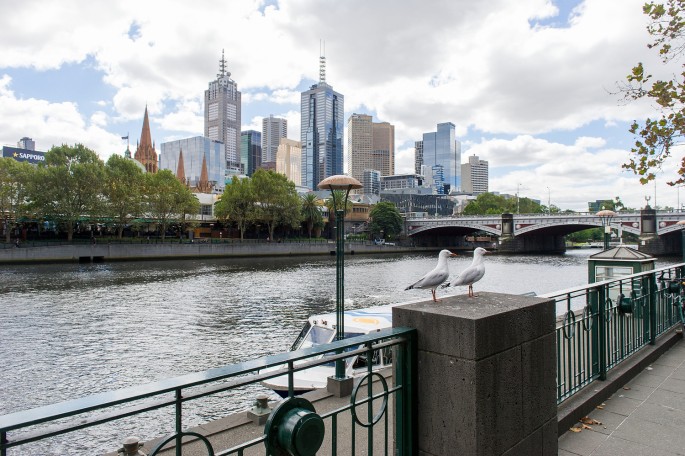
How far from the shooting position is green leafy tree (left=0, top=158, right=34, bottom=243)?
185 ft

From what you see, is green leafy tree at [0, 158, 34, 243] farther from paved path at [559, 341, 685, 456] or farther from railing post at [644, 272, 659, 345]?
paved path at [559, 341, 685, 456]

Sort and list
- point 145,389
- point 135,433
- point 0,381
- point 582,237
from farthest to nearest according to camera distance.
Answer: point 582,237 → point 0,381 → point 135,433 → point 145,389

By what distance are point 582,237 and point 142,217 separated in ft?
470

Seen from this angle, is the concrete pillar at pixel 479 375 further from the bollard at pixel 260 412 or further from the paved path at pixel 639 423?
the bollard at pixel 260 412

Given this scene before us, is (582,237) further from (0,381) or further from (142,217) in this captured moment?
(0,381)

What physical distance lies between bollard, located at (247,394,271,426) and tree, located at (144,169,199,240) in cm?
6603

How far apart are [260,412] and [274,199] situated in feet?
246

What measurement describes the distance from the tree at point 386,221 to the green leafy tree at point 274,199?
22038 millimetres

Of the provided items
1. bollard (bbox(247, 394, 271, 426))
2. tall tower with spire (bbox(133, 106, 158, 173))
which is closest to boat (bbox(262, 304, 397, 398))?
bollard (bbox(247, 394, 271, 426))

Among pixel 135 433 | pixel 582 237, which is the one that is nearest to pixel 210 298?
pixel 135 433

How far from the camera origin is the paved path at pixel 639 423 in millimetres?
4590

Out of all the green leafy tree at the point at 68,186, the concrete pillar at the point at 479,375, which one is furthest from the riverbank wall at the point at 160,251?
the concrete pillar at the point at 479,375

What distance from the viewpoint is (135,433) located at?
35.3ft

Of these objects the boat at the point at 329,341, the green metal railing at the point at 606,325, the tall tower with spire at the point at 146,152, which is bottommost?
the boat at the point at 329,341
